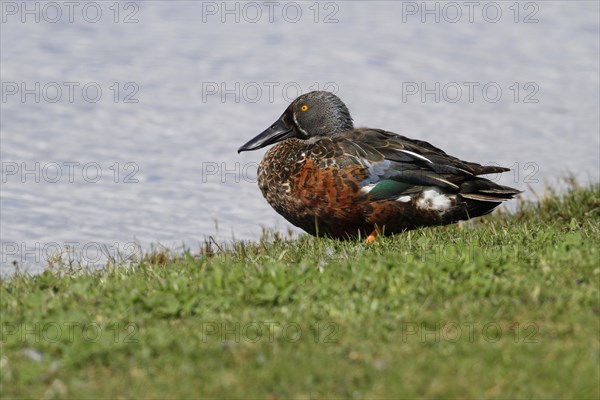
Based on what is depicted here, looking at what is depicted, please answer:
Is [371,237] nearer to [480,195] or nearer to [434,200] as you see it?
[434,200]

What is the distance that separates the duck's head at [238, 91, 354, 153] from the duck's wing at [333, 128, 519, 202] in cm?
75

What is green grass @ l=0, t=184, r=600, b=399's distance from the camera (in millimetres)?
5734

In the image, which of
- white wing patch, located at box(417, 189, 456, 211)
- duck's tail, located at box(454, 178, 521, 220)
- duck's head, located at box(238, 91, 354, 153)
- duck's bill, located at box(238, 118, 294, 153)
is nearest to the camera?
white wing patch, located at box(417, 189, 456, 211)

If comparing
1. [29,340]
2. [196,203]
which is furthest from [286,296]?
[196,203]

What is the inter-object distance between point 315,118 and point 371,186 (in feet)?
5.13

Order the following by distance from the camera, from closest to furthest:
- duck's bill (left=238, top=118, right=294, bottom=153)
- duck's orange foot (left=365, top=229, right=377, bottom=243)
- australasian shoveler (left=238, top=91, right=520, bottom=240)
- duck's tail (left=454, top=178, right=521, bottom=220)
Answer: duck's orange foot (left=365, top=229, right=377, bottom=243) → australasian shoveler (left=238, top=91, right=520, bottom=240) → duck's tail (left=454, top=178, right=521, bottom=220) → duck's bill (left=238, top=118, right=294, bottom=153)

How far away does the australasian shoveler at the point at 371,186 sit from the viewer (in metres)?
9.49

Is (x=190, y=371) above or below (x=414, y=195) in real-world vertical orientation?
below

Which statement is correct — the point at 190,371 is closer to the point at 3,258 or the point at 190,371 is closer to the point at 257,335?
the point at 257,335

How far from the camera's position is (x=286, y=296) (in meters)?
6.95

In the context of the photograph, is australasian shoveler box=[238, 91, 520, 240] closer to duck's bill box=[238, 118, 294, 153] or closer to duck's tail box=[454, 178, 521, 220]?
duck's tail box=[454, 178, 521, 220]

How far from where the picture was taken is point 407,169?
31.7 ft

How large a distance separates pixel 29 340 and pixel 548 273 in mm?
3419

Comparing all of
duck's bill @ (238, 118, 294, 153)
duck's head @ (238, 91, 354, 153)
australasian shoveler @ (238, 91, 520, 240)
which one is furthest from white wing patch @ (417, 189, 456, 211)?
duck's bill @ (238, 118, 294, 153)
